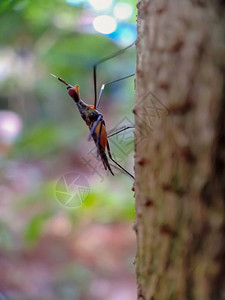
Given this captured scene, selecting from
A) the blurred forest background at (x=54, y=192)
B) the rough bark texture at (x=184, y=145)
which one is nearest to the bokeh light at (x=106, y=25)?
the blurred forest background at (x=54, y=192)

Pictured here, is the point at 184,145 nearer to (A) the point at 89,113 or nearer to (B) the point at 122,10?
(A) the point at 89,113

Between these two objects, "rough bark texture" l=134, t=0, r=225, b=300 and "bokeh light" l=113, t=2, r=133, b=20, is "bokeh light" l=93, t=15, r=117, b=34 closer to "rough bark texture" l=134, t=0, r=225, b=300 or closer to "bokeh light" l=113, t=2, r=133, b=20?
"bokeh light" l=113, t=2, r=133, b=20

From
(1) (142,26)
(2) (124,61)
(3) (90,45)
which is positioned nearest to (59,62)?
(3) (90,45)

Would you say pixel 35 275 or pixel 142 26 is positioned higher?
pixel 35 275

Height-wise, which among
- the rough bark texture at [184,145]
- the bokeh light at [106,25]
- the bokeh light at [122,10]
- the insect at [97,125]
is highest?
the bokeh light at [122,10]

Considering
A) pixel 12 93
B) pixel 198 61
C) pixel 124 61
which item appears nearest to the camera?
pixel 198 61

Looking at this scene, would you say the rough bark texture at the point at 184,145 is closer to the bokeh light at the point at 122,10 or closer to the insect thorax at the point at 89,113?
the insect thorax at the point at 89,113

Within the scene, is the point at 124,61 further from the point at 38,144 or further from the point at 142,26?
the point at 142,26

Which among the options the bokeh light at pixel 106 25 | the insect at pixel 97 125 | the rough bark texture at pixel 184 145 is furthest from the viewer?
the bokeh light at pixel 106 25
